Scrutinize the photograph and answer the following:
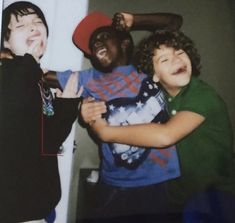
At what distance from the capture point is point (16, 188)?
1.05 meters

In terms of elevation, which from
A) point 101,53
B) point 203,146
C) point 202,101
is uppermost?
point 101,53

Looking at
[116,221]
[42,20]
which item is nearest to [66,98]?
[42,20]

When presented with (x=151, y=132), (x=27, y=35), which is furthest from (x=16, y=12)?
(x=151, y=132)

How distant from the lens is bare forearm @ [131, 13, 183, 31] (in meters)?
1.14

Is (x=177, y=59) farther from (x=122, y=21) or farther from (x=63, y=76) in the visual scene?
(x=63, y=76)

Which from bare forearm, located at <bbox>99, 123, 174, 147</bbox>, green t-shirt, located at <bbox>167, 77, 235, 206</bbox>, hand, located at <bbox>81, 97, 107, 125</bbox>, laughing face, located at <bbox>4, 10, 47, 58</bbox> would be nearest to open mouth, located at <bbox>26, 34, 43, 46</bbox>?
laughing face, located at <bbox>4, 10, 47, 58</bbox>

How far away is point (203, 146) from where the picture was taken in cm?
112

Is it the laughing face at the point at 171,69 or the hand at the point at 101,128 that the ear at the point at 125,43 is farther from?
the hand at the point at 101,128

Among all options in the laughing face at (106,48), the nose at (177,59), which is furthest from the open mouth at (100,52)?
the nose at (177,59)

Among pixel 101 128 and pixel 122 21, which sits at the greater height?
pixel 122 21

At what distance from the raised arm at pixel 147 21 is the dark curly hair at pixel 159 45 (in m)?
0.02

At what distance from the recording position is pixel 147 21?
1143 millimetres

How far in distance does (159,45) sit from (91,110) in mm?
281

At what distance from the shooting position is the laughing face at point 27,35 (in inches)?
43.2
